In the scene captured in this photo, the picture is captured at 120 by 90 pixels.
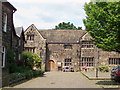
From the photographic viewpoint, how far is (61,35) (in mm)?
42406

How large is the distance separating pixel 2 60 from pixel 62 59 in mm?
23179

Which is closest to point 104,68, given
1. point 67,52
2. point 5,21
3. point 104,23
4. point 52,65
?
point 67,52

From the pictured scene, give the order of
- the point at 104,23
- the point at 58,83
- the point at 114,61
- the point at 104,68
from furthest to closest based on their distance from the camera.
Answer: the point at 114,61
the point at 104,68
the point at 58,83
the point at 104,23

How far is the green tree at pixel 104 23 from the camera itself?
14.1 m

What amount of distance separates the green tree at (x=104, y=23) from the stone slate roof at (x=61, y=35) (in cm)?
2515

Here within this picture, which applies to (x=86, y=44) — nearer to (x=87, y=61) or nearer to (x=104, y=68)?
(x=87, y=61)

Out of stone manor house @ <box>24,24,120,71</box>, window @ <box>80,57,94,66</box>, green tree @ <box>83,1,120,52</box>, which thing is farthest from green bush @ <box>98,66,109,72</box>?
green tree @ <box>83,1,120,52</box>

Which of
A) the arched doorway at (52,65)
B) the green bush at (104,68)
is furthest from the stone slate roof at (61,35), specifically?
the green bush at (104,68)

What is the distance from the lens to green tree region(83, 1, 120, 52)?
14.1 metres

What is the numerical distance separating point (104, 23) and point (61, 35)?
2764cm

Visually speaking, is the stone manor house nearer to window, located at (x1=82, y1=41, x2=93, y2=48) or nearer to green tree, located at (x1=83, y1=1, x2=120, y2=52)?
window, located at (x1=82, y1=41, x2=93, y2=48)

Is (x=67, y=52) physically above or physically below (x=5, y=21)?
below

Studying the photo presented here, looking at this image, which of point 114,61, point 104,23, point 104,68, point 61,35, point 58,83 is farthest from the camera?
point 61,35

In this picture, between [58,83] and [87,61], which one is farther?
[87,61]
